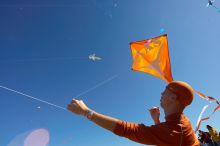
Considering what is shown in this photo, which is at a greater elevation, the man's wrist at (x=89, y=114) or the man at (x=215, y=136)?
the man's wrist at (x=89, y=114)

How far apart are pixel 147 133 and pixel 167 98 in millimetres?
927

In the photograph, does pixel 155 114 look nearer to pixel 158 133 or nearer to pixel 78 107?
pixel 158 133

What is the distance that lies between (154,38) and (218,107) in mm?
4625

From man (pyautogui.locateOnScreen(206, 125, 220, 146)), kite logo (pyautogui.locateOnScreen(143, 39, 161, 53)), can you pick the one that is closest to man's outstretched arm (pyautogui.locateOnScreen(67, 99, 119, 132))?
kite logo (pyautogui.locateOnScreen(143, 39, 161, 53))

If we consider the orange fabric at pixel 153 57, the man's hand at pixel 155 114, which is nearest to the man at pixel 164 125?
the man's hand at pixel 155 114

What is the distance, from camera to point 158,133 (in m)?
4.05

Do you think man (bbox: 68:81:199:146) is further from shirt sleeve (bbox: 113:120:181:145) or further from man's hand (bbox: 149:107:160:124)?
man's hand (bbox: 149:107:160:124)

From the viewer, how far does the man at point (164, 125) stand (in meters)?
3.98

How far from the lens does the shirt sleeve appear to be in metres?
3.95

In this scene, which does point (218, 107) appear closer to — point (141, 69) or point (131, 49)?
point (141, 69)

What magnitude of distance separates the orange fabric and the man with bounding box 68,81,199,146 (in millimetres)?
5527

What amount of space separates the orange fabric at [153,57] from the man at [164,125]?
5527 millimetres

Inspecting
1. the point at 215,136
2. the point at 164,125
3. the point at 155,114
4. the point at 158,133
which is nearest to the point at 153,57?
the point at 155,114

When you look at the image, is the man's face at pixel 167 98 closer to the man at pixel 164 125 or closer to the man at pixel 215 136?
the man at pixel 164 125
